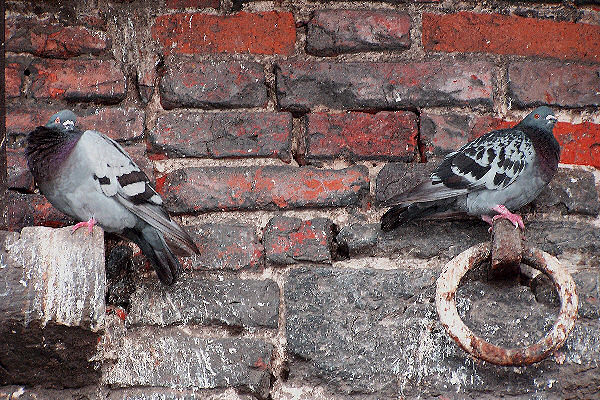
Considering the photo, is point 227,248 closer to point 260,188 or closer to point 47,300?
point 260,188

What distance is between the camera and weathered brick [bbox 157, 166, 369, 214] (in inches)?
86.0

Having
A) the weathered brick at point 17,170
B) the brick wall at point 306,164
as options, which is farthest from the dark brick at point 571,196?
the weathered brick at point 17,170

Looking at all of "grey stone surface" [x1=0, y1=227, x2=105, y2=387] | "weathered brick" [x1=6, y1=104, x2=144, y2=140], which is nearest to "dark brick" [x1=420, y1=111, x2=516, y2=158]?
"weathered brick" [x1=6, y1=104, x2=144, y2=140]

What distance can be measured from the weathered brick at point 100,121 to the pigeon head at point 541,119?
3.62 ft

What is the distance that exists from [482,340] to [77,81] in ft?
4.40

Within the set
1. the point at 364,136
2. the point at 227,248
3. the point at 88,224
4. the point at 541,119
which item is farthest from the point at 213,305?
the point at 541,119

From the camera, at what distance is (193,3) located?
7.61 ft

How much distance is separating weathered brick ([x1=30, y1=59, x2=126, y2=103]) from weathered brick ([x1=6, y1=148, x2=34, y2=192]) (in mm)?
176

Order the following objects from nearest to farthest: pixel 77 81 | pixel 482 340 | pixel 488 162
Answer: pixel 482 340, pixel 488 162, pixel 77 81

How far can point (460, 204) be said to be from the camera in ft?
7.20

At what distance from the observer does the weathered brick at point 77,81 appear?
2260 mm

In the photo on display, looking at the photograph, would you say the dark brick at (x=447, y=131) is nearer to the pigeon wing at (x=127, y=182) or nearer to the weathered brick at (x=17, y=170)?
the pigeon wing at (x=127, y=182)

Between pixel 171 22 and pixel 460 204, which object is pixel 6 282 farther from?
pixel 460 204

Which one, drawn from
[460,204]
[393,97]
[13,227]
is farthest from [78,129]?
[460,204]
